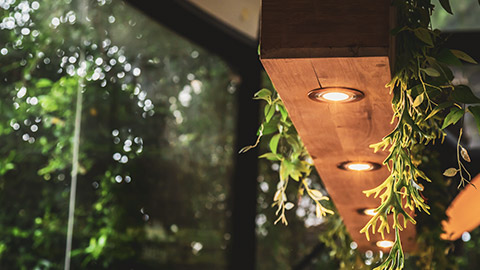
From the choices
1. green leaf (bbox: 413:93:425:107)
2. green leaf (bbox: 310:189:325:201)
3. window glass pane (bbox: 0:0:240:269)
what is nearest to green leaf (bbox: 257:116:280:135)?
green leaf (bbox: 310:189:325:201)

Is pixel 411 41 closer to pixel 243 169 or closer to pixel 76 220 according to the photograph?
pixel 76 220

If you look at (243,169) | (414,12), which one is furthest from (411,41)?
(243,169)

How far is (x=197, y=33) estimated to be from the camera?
390 cm

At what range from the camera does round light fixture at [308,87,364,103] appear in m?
1.22

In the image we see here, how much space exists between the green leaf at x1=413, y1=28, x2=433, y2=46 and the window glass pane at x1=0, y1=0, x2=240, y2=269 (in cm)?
205

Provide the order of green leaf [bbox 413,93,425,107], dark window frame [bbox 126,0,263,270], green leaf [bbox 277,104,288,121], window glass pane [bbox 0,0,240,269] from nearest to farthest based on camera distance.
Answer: green leaf [bbox 413,93,425,107]
green leaf [bbox 277,104,288,121]
window glass pane [bbox 0,0,240,269]
dark window frame [bbox 126,0,263,270]

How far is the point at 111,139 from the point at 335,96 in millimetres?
2353

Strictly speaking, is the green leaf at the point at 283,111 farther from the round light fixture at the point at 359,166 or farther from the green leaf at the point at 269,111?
the round light fixture at the point at 359,166

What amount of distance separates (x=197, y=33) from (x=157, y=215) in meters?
1.12

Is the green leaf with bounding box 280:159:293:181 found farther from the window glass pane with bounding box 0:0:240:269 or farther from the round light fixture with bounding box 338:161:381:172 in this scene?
the window glass pane with bounding box 0:0:240:269

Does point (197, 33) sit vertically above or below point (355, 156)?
above

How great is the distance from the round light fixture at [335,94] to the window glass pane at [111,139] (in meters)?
1.88

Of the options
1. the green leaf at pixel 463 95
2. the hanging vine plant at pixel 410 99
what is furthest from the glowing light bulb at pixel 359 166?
the green leaf at pixel 463 95

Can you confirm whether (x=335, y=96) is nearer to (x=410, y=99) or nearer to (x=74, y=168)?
(x=410, y=99)
